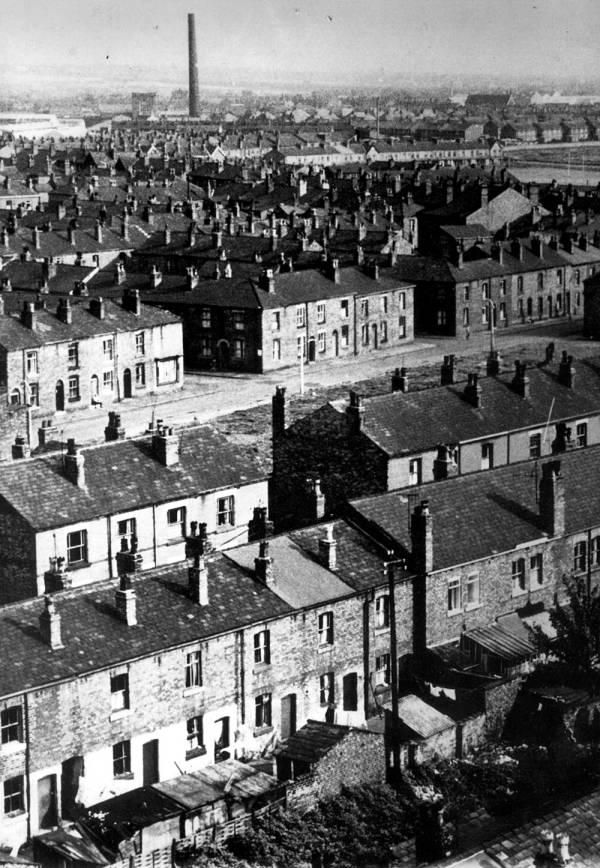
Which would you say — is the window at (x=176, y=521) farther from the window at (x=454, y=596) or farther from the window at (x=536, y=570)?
the window at (x=536, y=570)

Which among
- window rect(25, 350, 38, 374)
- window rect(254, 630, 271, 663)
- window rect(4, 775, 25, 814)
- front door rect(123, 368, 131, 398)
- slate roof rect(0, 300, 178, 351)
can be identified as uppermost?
slate roof rect(0, 300, 178, 351)

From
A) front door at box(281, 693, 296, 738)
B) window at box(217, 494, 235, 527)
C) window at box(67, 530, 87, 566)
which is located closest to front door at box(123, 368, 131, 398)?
window at box(217, 494, 235, 527)

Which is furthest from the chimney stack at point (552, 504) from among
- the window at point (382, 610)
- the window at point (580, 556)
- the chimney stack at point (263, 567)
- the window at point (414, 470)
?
the chimney stack at point (263, 567)

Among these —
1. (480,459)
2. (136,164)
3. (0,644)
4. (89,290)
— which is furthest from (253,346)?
(136,164)

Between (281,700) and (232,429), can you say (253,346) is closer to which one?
(232,429)

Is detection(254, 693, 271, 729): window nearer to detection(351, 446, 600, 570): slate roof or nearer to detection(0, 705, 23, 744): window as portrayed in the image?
detection(351, 446, 600, 570): slate roof
